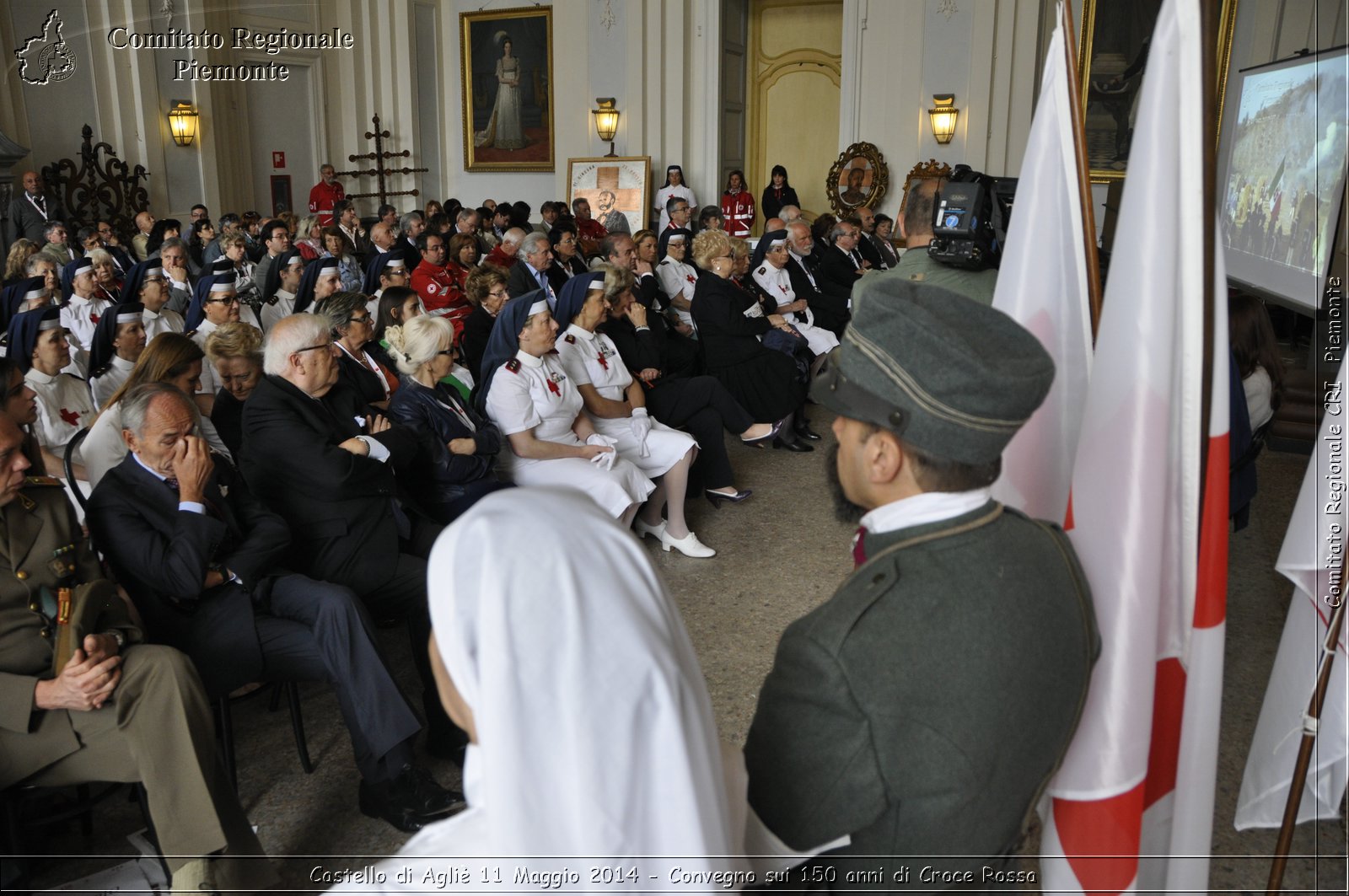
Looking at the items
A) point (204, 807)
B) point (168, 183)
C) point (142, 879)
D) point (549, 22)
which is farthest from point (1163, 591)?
point (549, 22)

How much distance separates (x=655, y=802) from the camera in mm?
1172

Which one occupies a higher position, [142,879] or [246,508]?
[246,508]

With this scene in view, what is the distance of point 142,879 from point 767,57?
577 inches

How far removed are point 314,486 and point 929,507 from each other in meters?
2.46

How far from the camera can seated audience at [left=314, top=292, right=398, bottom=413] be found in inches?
190

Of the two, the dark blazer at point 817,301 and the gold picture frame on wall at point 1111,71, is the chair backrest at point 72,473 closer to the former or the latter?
the dark blazer at point 817,301

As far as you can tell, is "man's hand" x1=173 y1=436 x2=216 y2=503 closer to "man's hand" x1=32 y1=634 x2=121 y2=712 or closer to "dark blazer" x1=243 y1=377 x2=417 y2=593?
"dark blazer" x1=243 y1=377 x2=417 y2=593

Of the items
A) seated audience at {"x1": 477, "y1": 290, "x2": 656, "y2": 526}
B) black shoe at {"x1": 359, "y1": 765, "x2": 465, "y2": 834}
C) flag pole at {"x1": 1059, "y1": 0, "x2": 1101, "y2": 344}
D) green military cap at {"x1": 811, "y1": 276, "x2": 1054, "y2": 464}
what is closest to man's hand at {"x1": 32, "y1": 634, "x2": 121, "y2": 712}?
black shoe at {"x1": 359, "y1": 765, "x2": 465, "y2": 834}

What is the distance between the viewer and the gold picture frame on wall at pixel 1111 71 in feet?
39.8

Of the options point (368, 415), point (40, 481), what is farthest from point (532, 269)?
point (40, 481)

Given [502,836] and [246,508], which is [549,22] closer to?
[246,508]

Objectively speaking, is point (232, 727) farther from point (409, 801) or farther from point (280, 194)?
point (280, 194)

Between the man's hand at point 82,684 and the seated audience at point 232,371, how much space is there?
2.01m

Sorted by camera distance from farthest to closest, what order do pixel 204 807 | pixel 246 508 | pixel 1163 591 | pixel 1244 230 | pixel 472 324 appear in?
1. pixel 1244 230
2. pixel 472 324
3. pixel 246 508
4. pixel 204 807
5. pixel 1163 591
